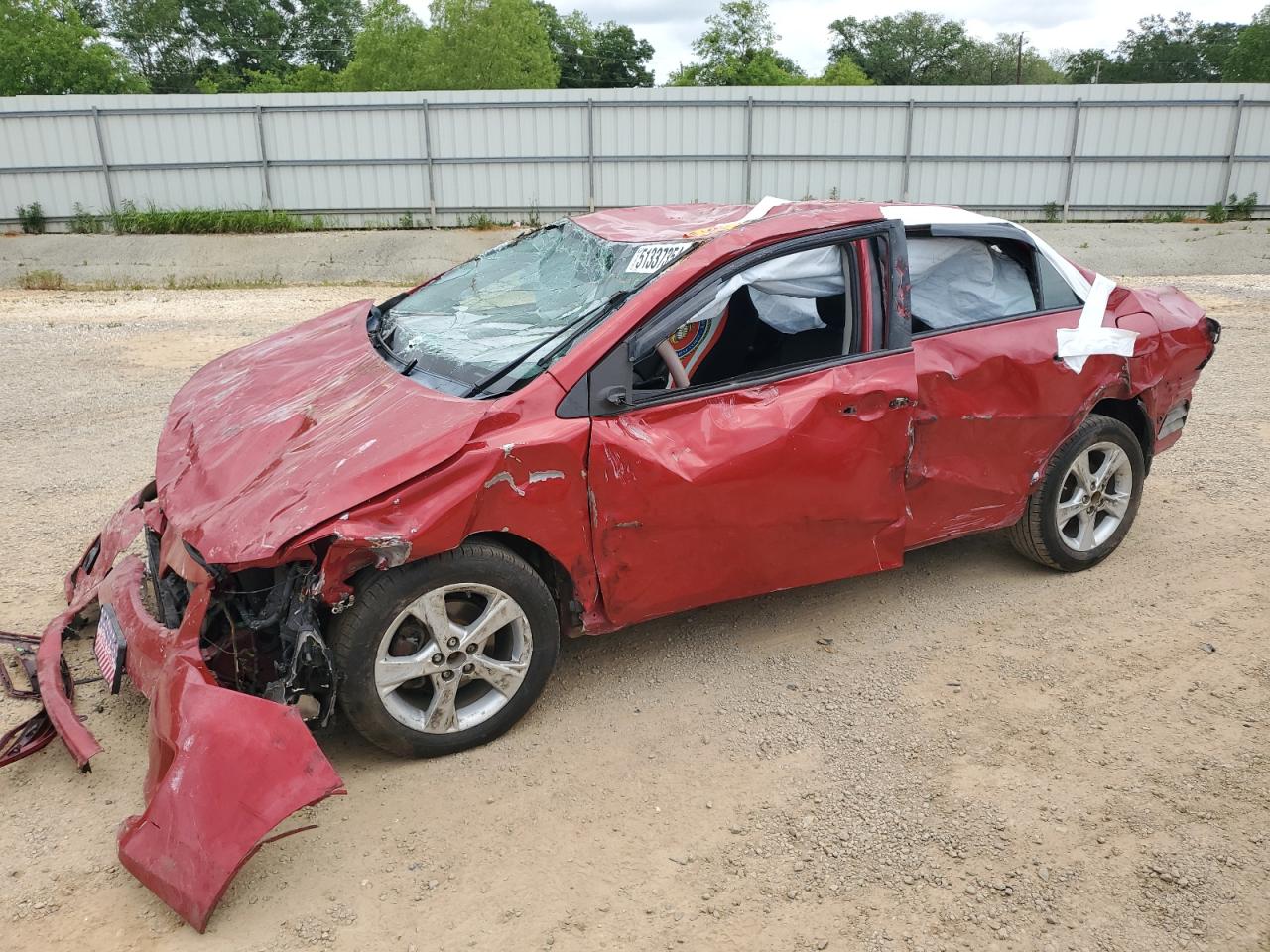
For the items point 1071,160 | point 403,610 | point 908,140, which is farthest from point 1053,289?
point 1071,160

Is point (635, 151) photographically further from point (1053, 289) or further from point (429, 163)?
point (1053, 289)

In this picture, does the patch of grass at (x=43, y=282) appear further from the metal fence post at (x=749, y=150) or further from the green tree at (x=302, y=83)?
the green tree at (x=302, y=83)

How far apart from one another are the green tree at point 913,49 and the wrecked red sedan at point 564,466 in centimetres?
6523

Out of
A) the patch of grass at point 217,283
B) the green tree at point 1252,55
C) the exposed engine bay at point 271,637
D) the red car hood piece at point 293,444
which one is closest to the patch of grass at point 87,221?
the patch of grass at point 217,283

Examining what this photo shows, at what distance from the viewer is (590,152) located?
19547 mm

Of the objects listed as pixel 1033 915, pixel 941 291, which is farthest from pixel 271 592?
pixel 941 291

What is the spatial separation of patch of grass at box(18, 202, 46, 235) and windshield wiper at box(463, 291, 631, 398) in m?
19.5

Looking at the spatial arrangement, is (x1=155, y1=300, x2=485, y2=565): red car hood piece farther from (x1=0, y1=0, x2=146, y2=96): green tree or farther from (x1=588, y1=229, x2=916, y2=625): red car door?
(x1=0, y1=0, x2=146, y2=96): green tree

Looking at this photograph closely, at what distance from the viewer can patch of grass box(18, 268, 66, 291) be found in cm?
1450

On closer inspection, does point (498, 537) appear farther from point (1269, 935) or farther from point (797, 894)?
point (1269, 935)

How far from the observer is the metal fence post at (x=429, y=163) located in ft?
62.9

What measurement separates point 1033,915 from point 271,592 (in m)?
2.32

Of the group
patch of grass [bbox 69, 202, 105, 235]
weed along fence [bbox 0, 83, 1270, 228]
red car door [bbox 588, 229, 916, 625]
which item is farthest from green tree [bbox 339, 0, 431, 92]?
red car door [bbox 588, 229, 916, 625]

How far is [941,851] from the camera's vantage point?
2.87 metres
